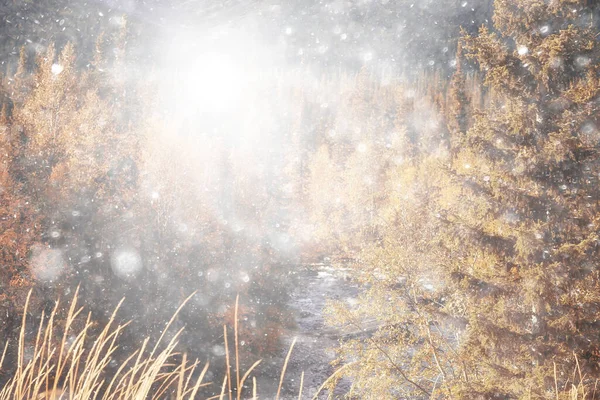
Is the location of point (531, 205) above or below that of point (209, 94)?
below

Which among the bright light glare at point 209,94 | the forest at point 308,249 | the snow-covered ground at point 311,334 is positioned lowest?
the snow-covered ground at point 311,334

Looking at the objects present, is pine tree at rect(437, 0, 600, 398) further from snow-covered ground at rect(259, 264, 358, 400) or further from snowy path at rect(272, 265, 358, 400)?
snowy path at rect(272, 265, 358, 400)

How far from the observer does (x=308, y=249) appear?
40188mm

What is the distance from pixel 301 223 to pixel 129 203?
26292mm

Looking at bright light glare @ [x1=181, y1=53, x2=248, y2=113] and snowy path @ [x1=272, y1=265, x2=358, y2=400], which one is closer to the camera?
snowy path @ [x1=272, y1=265, x2=358, y2=400]

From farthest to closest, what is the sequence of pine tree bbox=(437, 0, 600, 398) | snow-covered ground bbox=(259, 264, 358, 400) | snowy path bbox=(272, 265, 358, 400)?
1. snowy path bbox=(272, 265, 358, 400)
2. snow-covered ground bbox=(259, 264, 358, 400)
3. pine tree bbox=(437, 0, 600, 398)

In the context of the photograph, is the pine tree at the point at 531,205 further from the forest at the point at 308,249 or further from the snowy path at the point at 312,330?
the snowy path at the point at 312,330

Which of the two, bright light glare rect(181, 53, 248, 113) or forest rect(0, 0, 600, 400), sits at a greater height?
bright light glare rect(181, 53, 248, 113)

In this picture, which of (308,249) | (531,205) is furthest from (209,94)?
(531,205)

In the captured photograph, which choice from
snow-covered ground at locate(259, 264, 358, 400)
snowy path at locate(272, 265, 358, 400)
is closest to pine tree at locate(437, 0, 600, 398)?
snow-covered ground at locate(259, 264, 358, 400)

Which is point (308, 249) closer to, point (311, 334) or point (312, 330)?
point (312, 330)

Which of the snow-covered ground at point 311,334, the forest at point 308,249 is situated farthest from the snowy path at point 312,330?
the forest at point 308,249

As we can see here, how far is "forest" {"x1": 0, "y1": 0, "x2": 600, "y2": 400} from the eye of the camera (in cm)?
659

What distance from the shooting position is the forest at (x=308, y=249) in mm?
6590
